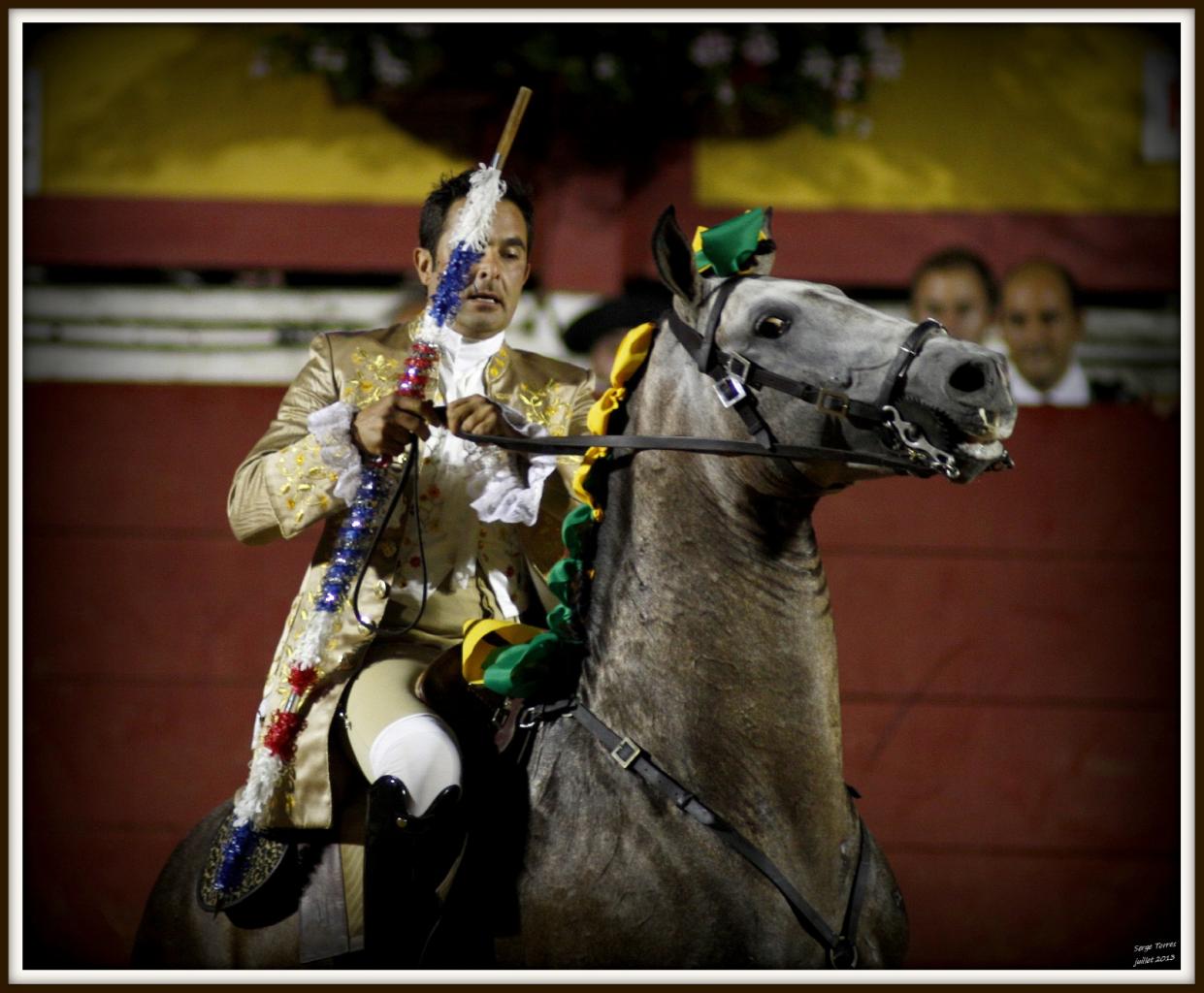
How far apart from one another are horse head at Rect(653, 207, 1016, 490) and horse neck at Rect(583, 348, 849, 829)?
9cm

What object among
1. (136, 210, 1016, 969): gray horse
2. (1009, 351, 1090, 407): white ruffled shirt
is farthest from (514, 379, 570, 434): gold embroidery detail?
(1009, 351, 1090, 407): white ruffled shirt

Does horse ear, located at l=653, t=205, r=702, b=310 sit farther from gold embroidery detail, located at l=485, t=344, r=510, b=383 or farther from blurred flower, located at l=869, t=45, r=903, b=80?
blurred flower, located at l=869, t=45, r=903, b=80

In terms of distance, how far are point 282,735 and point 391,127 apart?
9.02ft

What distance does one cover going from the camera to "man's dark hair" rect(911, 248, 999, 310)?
4340 mm

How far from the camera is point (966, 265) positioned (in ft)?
14.3

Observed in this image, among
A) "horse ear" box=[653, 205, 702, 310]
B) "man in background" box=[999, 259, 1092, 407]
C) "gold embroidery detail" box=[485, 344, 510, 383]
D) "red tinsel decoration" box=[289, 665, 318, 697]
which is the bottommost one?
"red tinsel decoration" box=[289, 665, 318, 697]

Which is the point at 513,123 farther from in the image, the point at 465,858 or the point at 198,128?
the point at 198,128

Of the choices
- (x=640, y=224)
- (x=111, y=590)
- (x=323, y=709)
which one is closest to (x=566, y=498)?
(x=323, y=709)

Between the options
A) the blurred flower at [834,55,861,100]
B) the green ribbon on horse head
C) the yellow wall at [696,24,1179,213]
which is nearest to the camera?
the green ribbon on horse head

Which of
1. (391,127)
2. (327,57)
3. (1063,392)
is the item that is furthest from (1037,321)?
(327,57)

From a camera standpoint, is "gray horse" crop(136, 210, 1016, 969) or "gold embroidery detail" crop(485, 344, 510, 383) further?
"gold embroidery detail" crop(485, 344, 510, 383)

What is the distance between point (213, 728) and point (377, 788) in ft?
8.36

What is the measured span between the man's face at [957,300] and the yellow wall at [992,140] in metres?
0.23

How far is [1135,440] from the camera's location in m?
4.40
